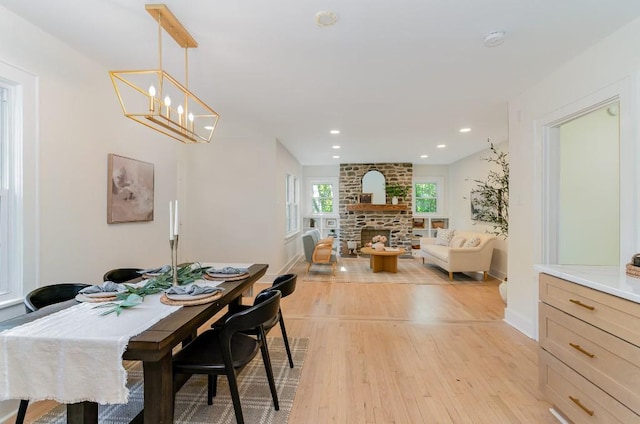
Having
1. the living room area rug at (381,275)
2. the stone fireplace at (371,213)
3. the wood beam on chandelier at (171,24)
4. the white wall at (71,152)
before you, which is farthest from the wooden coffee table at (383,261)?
the wood beam on chandelier at (171,24)

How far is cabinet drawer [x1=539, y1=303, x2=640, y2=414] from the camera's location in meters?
1.29

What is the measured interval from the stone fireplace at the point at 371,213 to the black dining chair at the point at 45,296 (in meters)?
6.44

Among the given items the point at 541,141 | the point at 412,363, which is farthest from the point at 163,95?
the point at 541,141

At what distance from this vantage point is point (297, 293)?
4.46 meters

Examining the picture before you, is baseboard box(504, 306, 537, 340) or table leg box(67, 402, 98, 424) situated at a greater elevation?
table leg box(67, 402, 98, 424)

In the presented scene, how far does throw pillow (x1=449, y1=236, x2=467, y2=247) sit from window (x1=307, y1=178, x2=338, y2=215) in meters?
3.24

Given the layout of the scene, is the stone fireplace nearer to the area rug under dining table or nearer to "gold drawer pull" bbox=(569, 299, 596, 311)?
the area rug under dining table

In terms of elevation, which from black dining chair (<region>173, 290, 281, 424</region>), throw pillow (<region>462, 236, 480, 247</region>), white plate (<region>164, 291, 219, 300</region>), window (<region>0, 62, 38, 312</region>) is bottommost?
black dining chair (<region>173, 290, 281, 424</region>)

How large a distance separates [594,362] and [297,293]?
11.4ft

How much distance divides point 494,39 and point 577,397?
2.30 metres

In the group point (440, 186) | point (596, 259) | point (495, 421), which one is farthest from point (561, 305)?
point (440, 186)

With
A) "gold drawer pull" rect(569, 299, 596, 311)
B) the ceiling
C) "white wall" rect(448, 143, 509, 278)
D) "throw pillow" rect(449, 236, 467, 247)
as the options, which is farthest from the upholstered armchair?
"gold drawer pull" rect(569, 299, 596, 311)

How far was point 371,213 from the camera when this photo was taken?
314 inches

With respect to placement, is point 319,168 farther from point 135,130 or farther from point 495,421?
point 495,421
